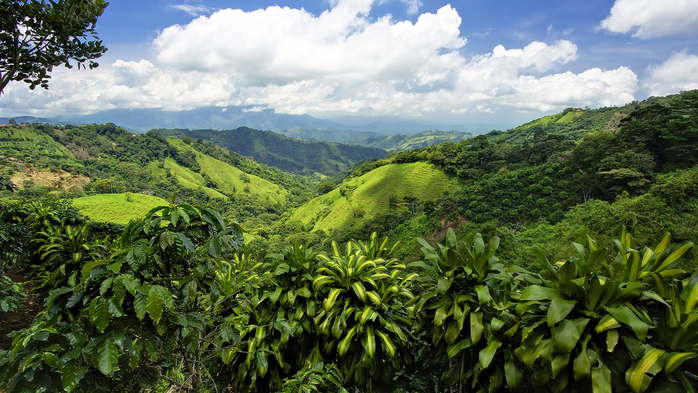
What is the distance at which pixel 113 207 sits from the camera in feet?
157

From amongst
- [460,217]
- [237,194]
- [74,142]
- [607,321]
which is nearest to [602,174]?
[460,217]

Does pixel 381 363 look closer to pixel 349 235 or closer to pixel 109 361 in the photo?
pixel 109 361

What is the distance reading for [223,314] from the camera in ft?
9.56

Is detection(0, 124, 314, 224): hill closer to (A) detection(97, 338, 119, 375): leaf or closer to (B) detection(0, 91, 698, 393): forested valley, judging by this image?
(B) detection(0, 91, 698, 393): forested valley

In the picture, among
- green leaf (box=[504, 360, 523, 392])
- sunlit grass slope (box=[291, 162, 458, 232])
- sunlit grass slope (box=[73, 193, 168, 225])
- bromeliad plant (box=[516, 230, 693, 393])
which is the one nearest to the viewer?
bromeliad plant (box=[516, 230, 693, 393])

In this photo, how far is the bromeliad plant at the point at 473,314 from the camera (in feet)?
7.11

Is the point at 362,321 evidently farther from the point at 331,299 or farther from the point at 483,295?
the point at 483,295

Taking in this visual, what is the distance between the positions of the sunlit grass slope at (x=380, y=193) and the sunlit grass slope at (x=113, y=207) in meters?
27.3

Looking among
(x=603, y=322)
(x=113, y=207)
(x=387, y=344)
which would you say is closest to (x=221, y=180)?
(x=113, y=207)

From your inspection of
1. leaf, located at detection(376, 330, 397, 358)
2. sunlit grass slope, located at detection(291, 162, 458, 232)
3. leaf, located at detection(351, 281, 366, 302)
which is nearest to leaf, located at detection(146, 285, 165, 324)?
leaf, located at detection(351, 281, 366, 302)

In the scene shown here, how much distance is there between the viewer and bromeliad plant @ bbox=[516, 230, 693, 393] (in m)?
1.63

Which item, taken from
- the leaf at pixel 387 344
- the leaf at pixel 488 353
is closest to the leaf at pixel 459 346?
the leaf at pixel 488 353

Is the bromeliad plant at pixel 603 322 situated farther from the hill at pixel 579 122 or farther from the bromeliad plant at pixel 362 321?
the hill at pixel 579 122

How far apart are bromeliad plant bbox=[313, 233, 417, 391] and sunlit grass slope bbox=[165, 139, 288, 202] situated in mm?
88125
